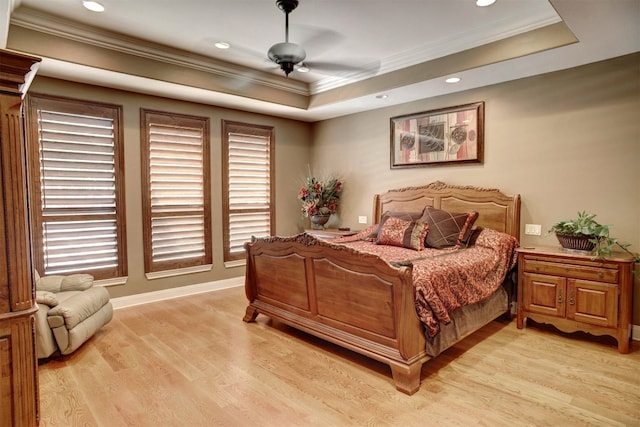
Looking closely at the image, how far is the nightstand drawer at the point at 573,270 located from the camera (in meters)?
3.07

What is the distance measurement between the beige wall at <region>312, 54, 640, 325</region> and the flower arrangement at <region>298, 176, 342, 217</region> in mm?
1416

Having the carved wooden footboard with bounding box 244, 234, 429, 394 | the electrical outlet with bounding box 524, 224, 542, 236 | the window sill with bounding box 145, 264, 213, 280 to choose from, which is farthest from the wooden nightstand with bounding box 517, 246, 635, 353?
the window sill with bounding box 145, 264, 213, 280

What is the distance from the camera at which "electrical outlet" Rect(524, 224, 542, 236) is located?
387cm

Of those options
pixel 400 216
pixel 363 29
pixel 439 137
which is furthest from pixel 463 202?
pixel 363 29

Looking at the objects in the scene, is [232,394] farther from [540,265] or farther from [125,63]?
[125,63]

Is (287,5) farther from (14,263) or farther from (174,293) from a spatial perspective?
(174,293)

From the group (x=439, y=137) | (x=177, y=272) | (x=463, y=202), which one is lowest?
(x=177, y=272)

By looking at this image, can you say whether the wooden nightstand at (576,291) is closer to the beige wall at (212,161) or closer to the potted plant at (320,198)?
the potted plant at (320,198)

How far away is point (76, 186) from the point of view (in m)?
4.06

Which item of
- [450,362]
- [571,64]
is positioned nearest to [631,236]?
[571,64]

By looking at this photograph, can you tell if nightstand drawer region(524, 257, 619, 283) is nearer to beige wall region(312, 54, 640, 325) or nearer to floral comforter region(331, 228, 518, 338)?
floral comforter region(331, 228, 518, 338)

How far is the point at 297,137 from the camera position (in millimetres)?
6152

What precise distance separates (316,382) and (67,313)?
80.3 inches

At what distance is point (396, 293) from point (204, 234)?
10.9ft
